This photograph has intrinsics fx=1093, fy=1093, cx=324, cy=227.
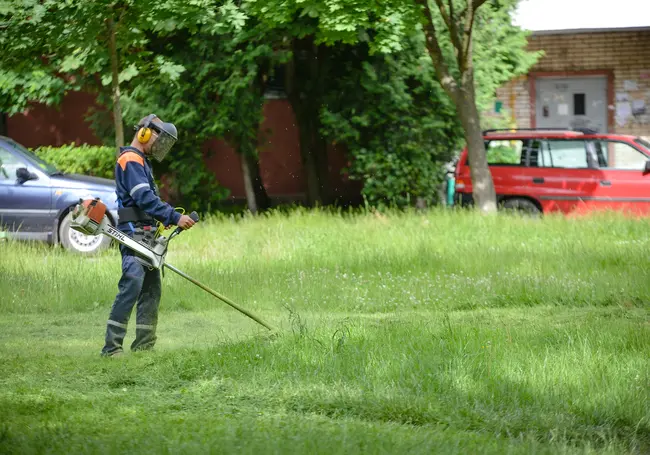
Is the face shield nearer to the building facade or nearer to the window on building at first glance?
the building facade

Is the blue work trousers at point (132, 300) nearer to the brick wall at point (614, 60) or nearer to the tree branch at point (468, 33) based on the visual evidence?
the tree branch at point (468, 33)

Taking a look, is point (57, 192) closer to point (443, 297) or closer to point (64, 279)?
point (64, 279)

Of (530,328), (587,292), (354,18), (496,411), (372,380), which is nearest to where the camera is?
(496,411)

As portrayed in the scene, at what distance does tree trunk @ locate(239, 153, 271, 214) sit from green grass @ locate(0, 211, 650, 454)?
7.24 meters

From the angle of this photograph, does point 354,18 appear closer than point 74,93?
Yes

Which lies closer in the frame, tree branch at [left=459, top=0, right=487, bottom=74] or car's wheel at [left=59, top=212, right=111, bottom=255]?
car's wheel at [left=59, top=212, right=111, bottom=255]

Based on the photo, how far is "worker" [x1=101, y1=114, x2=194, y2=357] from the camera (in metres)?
8.16

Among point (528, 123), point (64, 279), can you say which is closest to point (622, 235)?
point (64, 279)

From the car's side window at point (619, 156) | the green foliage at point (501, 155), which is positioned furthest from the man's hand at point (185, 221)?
the green foliage at point (501, 155)

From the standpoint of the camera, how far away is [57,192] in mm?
15742

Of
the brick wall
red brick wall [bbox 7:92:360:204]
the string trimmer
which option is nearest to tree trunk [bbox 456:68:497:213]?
red brick wall [bbox 7:92:360:204]

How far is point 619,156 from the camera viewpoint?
19.0 m

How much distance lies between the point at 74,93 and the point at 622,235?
15301 mm

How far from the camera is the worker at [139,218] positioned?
8164 millimetres
